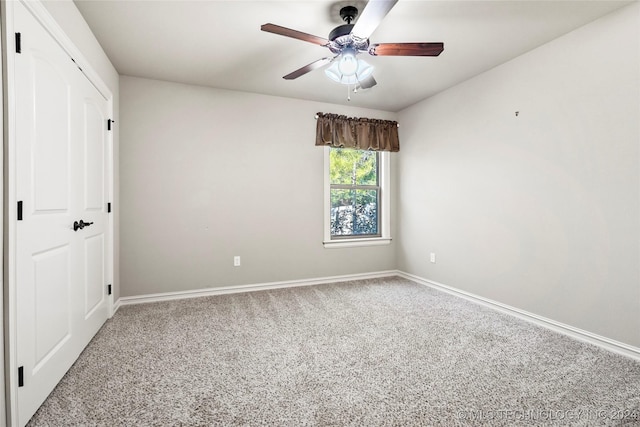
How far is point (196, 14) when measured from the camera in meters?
2.17

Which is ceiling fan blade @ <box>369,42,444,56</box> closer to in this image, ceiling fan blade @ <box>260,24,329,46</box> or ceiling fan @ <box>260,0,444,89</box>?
ceiling fan @ <box>260,0,444,89</box>

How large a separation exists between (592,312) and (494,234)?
98cm

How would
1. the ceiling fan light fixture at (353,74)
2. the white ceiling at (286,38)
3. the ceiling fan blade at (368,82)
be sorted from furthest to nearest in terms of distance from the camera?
the ceiling fan blade at (368,82) < the ceiling fan light fixture at (353,74) < the white ceiling at (286,38)

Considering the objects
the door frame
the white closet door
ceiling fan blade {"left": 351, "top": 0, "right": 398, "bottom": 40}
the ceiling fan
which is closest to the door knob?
the white closet door

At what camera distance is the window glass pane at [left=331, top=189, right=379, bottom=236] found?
13.9ft

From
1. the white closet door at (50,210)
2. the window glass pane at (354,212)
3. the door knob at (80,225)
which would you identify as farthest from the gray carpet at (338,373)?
the window glass pane at (354,212)

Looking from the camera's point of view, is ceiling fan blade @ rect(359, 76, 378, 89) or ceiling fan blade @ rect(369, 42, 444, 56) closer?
ceiling fan blade @ rect(369, 42, 444, 56)

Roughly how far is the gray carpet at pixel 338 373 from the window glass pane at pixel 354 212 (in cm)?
156

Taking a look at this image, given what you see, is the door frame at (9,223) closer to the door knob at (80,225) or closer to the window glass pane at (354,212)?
the door knob at (80,225)

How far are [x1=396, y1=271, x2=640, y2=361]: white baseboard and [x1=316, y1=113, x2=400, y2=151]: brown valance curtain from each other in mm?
2068

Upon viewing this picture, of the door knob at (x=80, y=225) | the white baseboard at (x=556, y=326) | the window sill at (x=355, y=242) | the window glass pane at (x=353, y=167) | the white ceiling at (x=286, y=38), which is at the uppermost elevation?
the white ceiling at (x=286, y=38)

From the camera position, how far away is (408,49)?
2.02 metres

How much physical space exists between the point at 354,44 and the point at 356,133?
6.78 feet

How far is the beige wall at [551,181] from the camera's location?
2119 millimetres
